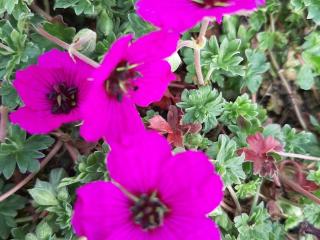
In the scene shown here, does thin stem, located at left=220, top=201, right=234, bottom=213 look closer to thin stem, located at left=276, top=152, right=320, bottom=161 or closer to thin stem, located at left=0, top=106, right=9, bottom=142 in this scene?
thin stem, located at left=276, top=152, right=320, bottom=161

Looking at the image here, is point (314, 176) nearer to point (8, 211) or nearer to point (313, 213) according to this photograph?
point (313, 213)

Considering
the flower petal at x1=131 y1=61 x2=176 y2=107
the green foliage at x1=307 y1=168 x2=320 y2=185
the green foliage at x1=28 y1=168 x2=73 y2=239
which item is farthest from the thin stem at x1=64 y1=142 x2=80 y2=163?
the green foliage at x1=307 y1=168 x2=320 y2=185

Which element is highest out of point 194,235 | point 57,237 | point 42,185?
point 194,235

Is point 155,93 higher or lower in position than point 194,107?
higher

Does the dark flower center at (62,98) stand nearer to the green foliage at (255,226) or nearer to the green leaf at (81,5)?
the green leaf at (81,5)

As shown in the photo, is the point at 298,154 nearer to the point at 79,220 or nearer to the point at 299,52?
the point at 299,52

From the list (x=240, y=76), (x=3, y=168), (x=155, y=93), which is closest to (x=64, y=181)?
(x=3, y=168)
